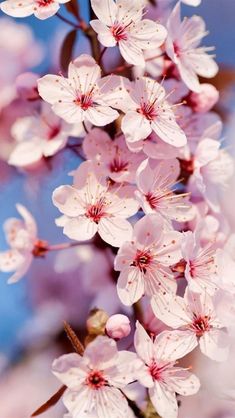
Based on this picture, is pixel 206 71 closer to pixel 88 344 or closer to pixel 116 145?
pixel 116 145

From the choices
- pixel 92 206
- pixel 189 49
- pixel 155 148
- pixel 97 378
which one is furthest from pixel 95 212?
pixel 189 49

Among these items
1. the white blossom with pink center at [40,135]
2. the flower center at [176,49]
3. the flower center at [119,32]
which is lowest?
the white blossom with pink center at [40,135]

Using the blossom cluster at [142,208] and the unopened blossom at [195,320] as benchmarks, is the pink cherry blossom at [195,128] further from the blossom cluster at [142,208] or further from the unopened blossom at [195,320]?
the unopened blossom at [195,320]

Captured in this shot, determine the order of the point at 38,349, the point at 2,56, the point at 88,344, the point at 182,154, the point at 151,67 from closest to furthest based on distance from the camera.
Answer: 1. the point at 88,344
2. the point at 182,154
3. the point at 151,67
4. the point at 38,349
5. the point at 2,56

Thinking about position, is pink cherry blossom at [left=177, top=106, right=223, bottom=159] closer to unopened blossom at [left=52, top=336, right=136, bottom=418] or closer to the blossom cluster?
the blossom cluster

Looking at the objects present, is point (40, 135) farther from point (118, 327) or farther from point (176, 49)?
point (118, 327)

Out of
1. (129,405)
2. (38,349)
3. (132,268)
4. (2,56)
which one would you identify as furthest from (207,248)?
(2,56)

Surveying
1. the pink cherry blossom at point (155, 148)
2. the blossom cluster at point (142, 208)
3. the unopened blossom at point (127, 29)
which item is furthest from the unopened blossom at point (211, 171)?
the unopened blossom at point (127, 29)
